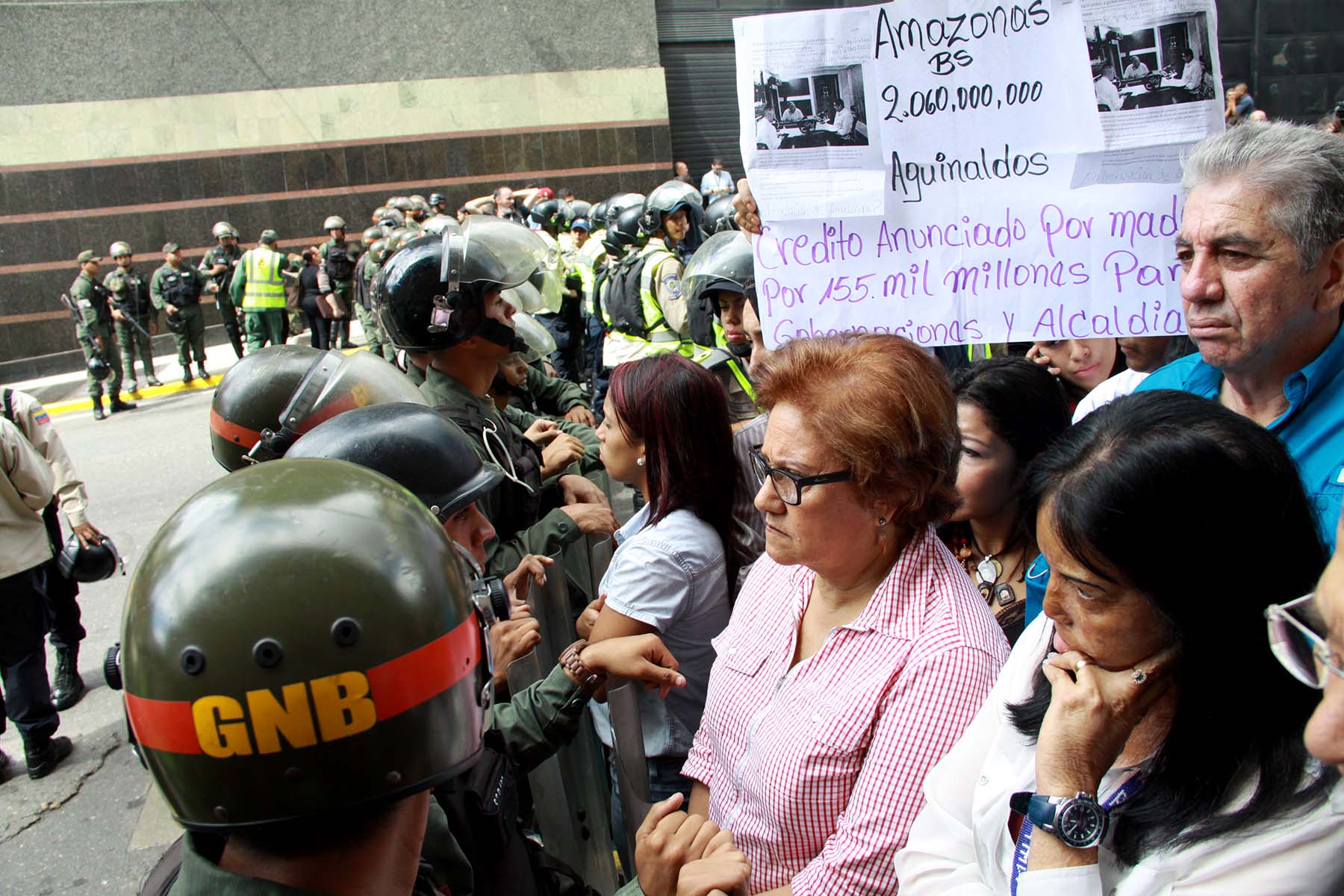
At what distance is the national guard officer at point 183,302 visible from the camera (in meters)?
15.3

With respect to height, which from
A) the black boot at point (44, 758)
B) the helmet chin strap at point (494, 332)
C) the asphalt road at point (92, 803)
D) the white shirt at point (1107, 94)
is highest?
the white shirt at point (1107, 94)

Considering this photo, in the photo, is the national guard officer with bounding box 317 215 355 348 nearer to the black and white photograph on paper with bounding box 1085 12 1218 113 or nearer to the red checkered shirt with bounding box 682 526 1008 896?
the black and white photograph on paper with bounding box 1085 12 1218 113

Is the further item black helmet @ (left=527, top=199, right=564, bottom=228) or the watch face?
black helmet @ (left=527, top=199, right=564, bottom=228)

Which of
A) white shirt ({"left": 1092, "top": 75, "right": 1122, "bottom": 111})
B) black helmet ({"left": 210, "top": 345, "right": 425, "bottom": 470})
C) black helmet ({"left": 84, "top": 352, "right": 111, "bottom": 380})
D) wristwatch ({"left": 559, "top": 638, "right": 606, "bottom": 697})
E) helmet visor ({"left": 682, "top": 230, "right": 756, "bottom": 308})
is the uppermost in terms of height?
white shirt ({"left": 1092, "top": 75, "right": 1122, "bottom": 111})

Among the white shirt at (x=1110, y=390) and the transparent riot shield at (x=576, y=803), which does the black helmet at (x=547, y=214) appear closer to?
the transparent riot shield at (x=576, y=803)

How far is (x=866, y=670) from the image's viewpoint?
1902 millimetres

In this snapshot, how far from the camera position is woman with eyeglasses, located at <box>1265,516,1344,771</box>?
1046 mm

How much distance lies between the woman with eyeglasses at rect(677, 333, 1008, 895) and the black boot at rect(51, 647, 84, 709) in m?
4.72

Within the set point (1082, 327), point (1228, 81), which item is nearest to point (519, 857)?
point (1082, 327)

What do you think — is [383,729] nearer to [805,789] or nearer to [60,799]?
[805,789]

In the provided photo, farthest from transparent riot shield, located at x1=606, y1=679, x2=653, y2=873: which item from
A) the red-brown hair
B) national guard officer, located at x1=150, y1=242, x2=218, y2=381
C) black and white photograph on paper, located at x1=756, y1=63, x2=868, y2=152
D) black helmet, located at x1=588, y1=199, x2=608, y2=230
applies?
national guard officer, located at x1=150, y1=242, x2=218, y2=381

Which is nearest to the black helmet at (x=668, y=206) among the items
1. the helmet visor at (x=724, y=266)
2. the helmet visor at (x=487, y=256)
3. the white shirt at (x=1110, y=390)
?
the helmet visor at (x=724, y=266)

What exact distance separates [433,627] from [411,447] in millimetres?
809

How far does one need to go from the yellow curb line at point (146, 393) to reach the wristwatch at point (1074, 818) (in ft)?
47.8
